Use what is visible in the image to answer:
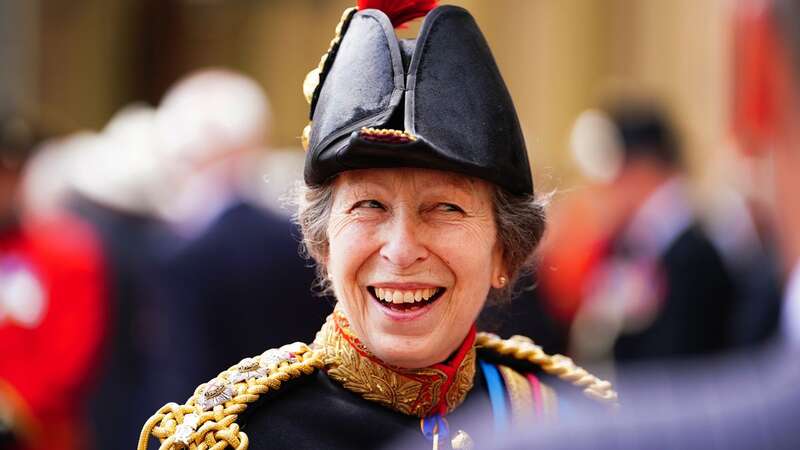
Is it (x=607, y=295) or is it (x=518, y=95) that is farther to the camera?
(x=518, y=95)

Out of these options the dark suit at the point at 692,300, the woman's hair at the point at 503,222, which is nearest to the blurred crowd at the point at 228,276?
the dark suit at the point at 692,300

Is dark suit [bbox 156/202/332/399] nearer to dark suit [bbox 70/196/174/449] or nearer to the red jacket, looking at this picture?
the red jacket

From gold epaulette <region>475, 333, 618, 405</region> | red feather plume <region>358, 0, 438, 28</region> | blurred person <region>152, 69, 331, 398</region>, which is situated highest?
red feather plume <region>358, 0, 438, 28</region>

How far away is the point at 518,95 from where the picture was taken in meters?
13.8

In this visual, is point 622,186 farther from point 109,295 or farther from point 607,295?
point 109,295

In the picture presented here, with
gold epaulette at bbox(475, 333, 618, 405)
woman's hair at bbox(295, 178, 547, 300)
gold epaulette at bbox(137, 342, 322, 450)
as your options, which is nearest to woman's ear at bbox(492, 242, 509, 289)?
woman's hair at bbox(295, 178, 547, 300)

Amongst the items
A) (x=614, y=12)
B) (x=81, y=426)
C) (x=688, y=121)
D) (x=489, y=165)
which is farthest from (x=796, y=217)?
Result: (x=614, y=12)

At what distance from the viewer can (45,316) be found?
7.61 metres

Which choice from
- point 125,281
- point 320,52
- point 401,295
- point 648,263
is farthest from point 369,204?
point 320,52

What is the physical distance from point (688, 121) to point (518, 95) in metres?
2.36

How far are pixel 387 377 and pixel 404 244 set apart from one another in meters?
0.34

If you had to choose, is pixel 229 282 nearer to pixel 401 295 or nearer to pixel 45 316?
pixel 45 316

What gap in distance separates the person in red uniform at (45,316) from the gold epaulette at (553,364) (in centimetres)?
378

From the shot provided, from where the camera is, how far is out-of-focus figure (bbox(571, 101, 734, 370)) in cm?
760
